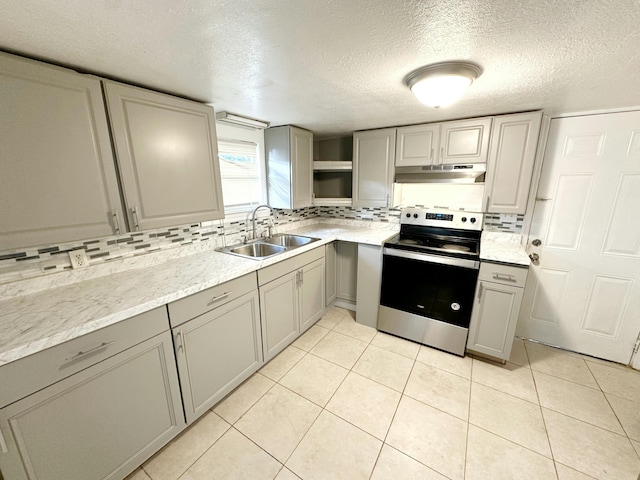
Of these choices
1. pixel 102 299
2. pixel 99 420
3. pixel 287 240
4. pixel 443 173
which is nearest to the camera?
pixel 99 420

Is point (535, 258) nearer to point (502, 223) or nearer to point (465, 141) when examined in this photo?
point (502, 223)

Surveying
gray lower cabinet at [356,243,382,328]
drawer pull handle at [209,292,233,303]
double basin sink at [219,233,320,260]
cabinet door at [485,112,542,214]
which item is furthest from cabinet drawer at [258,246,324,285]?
cabinet door at [485,112,542,214]

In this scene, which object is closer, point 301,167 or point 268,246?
point 268,246

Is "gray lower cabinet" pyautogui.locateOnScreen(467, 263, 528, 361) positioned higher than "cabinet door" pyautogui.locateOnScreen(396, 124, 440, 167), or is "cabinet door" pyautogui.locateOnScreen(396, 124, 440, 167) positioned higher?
"cabinet door" pyautogui.locateOnScreen(396, 124, 440, 167)

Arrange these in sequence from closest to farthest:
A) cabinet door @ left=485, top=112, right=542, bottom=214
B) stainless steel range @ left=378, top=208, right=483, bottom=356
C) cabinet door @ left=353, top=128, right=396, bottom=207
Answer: cabinet door @ left=485, top=112, right=542, bottom=214, stainless steel range @ left=378, top=208, right=483, bottom=356, cabinet door @ left=353, top=128, right=396, bottom=207

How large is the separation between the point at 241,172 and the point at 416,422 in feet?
8.14

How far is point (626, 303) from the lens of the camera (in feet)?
6.61

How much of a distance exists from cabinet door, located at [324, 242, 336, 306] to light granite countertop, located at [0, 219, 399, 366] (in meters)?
0.75

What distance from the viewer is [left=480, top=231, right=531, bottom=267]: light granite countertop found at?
1.90 m

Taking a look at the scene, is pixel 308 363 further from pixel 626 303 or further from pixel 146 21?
pixel 626 303

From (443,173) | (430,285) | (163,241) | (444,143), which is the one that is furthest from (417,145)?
(163,241)

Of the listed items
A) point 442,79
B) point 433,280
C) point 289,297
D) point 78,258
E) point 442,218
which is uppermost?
point 442,79

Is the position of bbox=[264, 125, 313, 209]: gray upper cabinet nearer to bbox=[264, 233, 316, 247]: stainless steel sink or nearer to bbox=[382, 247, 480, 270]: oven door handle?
bbox=[264, 233, 316, 247]: stainless steel sink

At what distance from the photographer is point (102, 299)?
124cm
